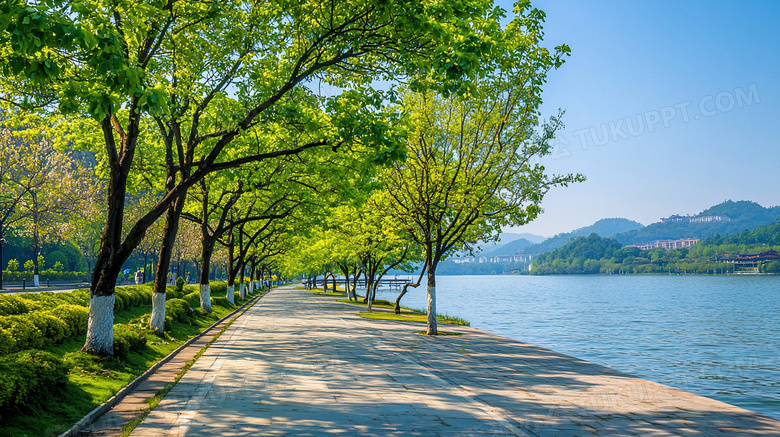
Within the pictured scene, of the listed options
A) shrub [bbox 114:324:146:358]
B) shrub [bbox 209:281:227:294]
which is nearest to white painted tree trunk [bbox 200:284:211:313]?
shrub [bbox 114:324:146:358]

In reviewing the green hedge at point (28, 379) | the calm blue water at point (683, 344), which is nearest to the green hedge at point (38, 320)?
the green hedge at point (28, 379)

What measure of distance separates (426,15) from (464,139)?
38.8 ft

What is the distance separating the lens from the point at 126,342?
1337 cm

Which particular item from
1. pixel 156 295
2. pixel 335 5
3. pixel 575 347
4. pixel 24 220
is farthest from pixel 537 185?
pixel 24 220

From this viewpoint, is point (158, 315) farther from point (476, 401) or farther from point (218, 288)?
point (218, 288)

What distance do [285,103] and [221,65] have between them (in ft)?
7.26

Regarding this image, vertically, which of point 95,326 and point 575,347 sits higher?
point 95,326

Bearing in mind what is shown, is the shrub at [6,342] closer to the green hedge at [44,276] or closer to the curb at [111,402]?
the curb at [111,402]

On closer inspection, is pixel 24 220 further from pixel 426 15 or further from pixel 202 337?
pixel 426 15

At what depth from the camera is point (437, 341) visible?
21359 millimetres

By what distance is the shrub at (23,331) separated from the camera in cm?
1230

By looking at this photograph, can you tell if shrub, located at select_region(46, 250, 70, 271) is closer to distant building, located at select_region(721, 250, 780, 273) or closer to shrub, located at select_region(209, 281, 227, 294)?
shrub, located at select_region(209, 281, 227, 294)

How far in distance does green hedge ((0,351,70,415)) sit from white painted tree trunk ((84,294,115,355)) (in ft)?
9.20

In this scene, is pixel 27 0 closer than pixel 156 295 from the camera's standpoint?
Yes
